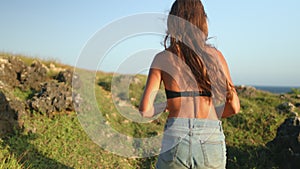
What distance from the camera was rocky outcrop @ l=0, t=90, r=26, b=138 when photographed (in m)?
6.70

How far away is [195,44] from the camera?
8.91ft

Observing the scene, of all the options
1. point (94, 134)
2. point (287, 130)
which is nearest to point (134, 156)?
point (94, 134)

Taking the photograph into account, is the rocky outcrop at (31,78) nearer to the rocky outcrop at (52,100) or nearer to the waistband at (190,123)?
the rocky outcrop at (52,100)

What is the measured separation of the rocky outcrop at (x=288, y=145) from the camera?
20.9 ft

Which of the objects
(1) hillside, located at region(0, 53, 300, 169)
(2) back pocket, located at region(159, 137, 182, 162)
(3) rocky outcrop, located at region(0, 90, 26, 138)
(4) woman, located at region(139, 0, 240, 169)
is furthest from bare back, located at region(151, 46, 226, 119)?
(3) rocky outcrop, located at region(0, 90, 26, 138)

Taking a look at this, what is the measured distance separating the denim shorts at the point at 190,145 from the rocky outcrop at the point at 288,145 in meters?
4.32

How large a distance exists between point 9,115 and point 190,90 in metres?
5.30

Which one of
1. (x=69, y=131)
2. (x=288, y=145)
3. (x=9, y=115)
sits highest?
(x=9, y=115)

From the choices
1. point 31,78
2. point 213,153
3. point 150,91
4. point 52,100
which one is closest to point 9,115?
point 52,100

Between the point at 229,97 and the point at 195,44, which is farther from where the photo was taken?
the point at 229,97

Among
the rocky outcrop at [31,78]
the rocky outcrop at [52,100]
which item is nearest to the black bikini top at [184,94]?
the rocky outcrop at [52,100]

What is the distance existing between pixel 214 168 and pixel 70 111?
6508 mm

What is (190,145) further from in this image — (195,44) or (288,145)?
(288,145)

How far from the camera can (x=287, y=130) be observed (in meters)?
6.89
